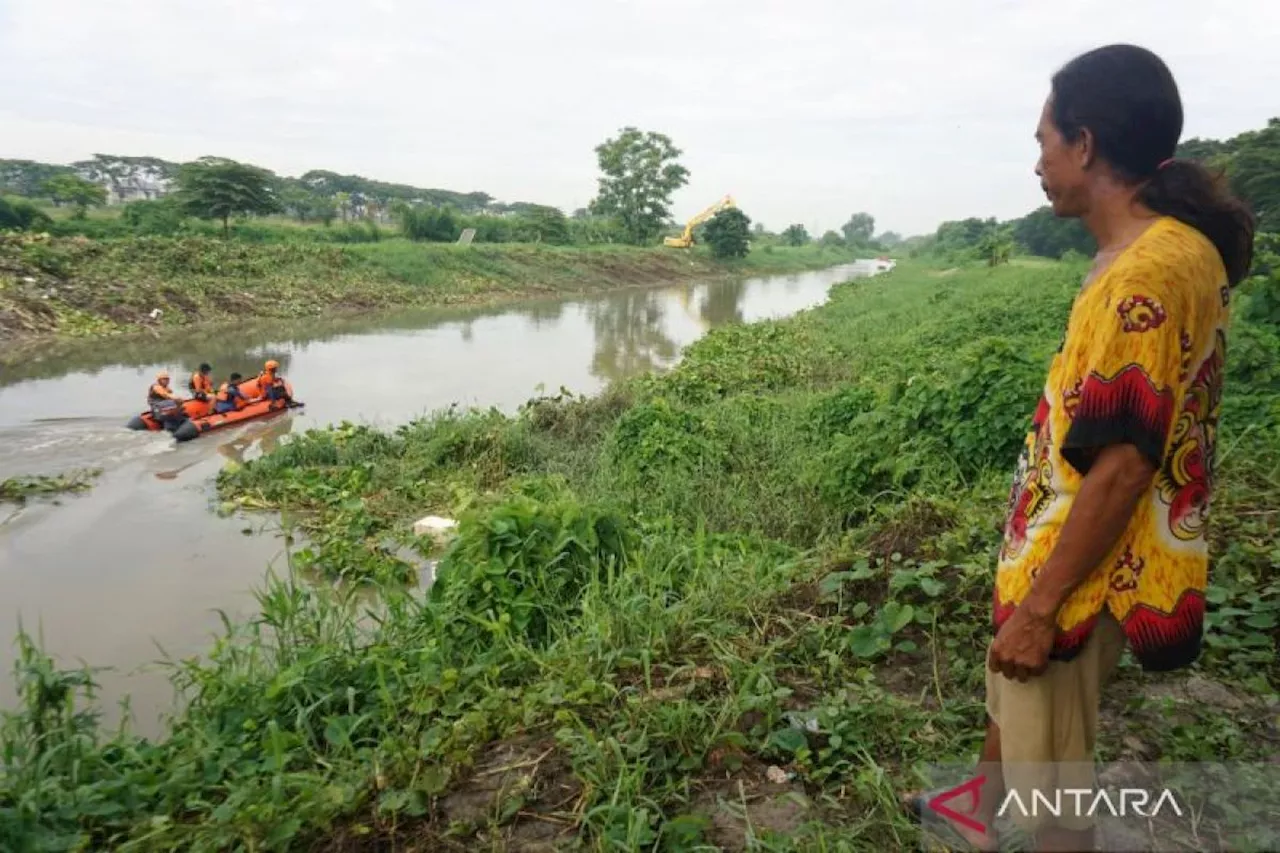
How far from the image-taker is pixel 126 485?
7.64 meters

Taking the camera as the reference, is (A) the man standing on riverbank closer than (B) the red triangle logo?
Yes

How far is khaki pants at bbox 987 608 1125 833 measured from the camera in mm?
1561

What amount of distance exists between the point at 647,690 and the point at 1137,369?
77.5 inches

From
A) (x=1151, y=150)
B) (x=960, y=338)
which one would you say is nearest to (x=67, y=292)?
(x=960, y=338)

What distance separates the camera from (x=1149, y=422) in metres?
1.39

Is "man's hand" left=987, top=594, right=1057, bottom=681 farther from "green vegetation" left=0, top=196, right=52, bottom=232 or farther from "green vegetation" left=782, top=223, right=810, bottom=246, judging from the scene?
"green vegetation" left=782, top=223, right=810, bottom=246

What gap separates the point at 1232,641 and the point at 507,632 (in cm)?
275

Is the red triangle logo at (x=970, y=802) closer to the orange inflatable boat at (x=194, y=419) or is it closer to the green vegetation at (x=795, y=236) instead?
the orange inflatable boat at (x=194, y=419)

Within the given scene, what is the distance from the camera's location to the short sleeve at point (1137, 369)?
139 cm

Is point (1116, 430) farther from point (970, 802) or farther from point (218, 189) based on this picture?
point (218, 189)

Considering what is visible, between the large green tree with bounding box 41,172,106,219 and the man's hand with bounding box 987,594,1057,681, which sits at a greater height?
the large green tree with bounding box 41,172,106,219

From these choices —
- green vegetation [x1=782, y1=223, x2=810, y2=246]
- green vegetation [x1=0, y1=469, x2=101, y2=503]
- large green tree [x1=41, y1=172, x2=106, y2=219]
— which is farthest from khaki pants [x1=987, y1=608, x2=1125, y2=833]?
green vegetation [x1=782, y1=223, x2=810, y2=246]

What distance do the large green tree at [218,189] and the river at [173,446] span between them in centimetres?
947

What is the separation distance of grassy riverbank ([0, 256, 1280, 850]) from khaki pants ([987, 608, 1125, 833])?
0.60m
